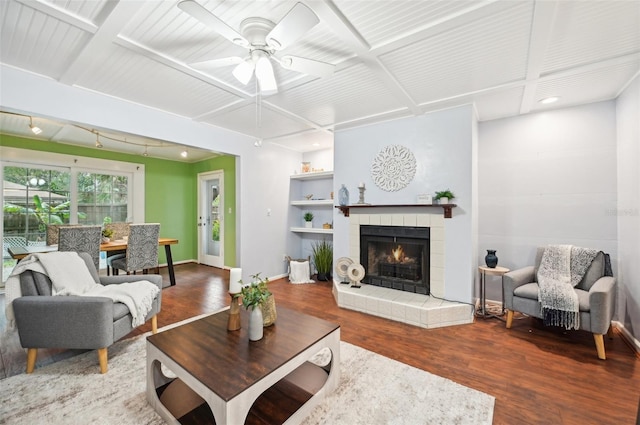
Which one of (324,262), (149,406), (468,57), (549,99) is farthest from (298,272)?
(549,99)

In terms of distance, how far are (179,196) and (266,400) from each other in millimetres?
5675

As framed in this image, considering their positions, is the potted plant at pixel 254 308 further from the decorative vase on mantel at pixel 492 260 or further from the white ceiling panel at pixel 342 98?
the decorative vase on mantel at pixel 492 260

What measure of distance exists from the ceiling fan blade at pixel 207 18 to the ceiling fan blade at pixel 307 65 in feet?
0.90

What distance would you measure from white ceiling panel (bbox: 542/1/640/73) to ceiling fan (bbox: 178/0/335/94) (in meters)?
1.49

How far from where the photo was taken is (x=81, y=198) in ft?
16.3

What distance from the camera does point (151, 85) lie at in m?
2.61

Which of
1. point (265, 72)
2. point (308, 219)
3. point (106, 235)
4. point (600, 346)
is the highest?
point (265, 72)

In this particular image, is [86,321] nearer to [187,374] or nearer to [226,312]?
[226,312]

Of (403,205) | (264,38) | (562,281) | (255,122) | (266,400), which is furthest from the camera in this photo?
(255,122)

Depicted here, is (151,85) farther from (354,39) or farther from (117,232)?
(117,232)

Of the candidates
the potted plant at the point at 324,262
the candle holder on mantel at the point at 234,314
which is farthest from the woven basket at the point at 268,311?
the potted plant at the point at 324,262

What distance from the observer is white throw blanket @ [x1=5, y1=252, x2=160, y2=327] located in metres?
2.06

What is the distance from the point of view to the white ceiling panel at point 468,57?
1.77 m

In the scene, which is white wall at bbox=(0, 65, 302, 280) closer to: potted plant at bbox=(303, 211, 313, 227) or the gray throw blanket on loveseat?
potted plant at bbox=(303, 211, 313, 227)
